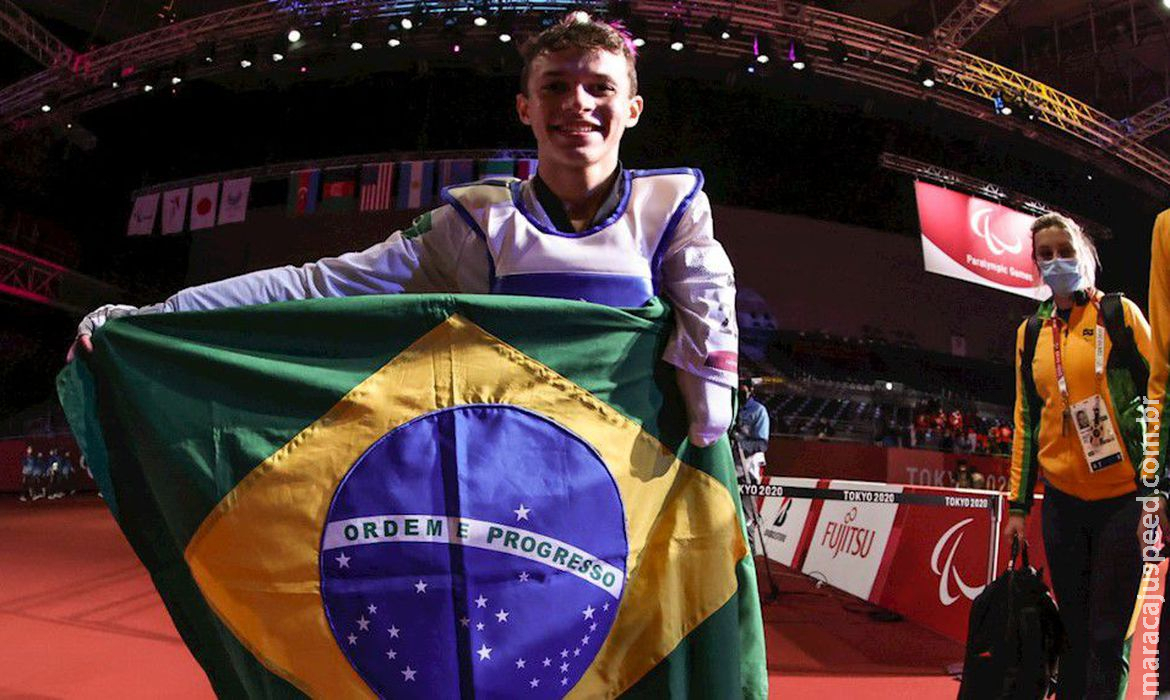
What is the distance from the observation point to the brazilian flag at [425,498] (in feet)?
4.16

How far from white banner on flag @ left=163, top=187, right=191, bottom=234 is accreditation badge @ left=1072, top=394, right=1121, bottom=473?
45.5 ft

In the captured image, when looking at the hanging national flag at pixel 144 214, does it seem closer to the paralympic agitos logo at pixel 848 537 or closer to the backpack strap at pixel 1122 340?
the paralympic agitos logo at pixel 848 537

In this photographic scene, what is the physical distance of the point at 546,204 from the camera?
1541 millimetres

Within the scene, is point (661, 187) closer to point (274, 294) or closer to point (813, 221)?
point (274, 294)

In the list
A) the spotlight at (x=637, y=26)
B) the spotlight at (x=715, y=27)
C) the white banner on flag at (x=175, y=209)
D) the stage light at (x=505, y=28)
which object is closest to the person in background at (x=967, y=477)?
the spotlight at (x=715, y=27)

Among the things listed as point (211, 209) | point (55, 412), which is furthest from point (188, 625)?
point (55, 412)

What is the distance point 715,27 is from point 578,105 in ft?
30.8

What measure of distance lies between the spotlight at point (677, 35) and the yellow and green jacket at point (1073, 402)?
8366 millimetres

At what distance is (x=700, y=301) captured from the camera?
54.8 inches

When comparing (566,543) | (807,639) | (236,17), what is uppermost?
(236,17)

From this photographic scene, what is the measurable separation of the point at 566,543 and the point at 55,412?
16.6 m

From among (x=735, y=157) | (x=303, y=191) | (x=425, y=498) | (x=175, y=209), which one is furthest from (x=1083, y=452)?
(x=175, y=209)

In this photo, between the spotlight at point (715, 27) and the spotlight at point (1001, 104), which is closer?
the spotlight at point (715, 27)

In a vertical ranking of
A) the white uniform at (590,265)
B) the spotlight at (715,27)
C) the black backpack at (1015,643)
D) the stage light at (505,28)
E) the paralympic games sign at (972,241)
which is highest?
the stage light at (505,28)
